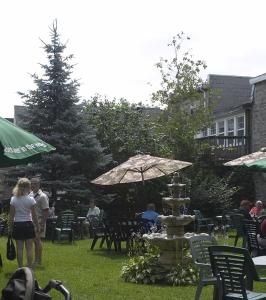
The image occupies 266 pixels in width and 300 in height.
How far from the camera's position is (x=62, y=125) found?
21.9 meters

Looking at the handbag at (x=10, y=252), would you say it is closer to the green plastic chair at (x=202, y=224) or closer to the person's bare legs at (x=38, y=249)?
the person's bare legs at (x=38, y=249)

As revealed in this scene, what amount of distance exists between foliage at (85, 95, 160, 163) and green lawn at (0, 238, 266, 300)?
31.3ft

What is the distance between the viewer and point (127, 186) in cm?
2378

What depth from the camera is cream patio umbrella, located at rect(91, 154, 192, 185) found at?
1527 cm

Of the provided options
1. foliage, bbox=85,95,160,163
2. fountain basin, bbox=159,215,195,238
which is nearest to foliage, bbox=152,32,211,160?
foliage, bbox=85,95,160,163

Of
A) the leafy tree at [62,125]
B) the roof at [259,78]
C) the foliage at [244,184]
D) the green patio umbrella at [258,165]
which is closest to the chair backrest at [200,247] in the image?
the green patio umbrella at [258,165]

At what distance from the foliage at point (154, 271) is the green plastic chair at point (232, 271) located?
3496 mm

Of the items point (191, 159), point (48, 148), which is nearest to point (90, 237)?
point (191, 159)

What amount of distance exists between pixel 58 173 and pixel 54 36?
17.5 ft

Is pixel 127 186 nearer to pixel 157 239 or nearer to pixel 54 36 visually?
pixel 54 36

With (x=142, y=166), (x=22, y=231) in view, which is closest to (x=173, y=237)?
(x=22, y=231)

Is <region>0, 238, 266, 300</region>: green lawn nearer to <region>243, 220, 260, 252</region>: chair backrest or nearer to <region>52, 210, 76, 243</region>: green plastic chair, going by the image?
<region>243, 220, 260, 252</region>: chair backrest

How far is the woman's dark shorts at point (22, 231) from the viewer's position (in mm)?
10133

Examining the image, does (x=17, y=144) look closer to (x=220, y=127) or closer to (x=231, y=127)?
(x=231, y=127)
